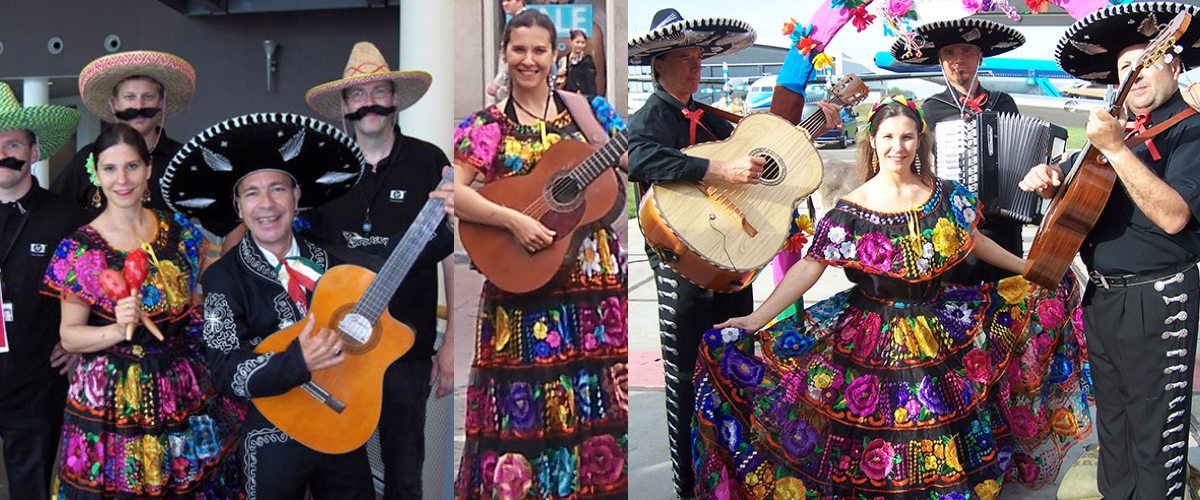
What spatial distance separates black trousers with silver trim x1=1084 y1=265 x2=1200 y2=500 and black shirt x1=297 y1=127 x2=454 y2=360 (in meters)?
2.05

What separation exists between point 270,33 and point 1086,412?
13.2 ft

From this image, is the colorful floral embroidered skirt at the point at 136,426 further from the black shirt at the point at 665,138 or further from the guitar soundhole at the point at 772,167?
the guitar soundhole at the point at 772,167

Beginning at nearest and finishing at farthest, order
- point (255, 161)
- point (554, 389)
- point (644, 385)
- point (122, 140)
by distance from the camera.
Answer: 1. point (554, 389)
2. point (255, 161)
3. point (122, 140)
4. point (644, 385)

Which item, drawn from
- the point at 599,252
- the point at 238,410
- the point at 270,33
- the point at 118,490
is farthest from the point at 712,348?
the point at 270,33

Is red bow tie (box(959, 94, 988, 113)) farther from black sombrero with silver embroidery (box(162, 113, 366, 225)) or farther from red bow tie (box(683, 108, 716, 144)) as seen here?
black sombrero with silver embroidery (box(162, 113, 366, 225))

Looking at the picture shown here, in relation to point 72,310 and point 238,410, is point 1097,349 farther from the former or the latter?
point 72,310

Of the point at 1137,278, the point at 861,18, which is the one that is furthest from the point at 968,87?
the point at 1137,278

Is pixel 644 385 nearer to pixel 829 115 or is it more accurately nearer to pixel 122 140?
pixel 829 115

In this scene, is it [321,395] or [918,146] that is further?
[918,146]

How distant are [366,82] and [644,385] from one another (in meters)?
2.57

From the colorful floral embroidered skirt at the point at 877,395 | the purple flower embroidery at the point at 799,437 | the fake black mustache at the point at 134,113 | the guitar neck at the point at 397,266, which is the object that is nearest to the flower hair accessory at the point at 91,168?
the fake black mustache at the point at 134,113

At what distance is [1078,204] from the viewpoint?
2.83 meters

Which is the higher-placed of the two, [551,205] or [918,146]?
[918,146]

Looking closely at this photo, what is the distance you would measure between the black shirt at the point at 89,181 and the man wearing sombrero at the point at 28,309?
8 cm
